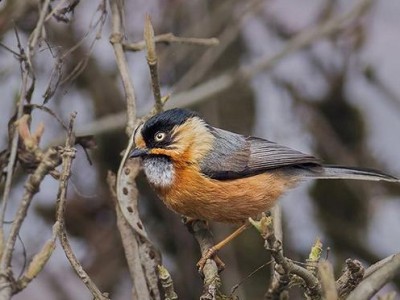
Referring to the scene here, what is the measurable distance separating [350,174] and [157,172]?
1.10 meters

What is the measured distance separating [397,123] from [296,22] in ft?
3.55

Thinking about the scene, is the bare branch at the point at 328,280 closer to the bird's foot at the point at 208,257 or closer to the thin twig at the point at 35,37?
the bird's foot at the point at 208,257

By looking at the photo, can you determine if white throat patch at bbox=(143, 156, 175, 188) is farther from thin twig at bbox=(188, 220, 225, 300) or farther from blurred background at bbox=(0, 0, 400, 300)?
blurred background at bbox=(0, 0, 400, 300)

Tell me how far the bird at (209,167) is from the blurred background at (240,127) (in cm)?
122

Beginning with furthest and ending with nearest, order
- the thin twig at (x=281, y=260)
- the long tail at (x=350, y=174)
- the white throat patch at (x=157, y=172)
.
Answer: the long tail at (x=350, y=174), the white throat patch at (x=157, y=172), the thin twig at (x=281, y=260)

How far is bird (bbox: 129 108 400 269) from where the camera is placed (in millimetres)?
4180

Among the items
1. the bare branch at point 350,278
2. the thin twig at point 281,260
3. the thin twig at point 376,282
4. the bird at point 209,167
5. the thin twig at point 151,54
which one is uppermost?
the thin twig at point 151,54

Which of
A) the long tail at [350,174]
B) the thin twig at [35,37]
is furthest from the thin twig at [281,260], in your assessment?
the long tail at [350,174]

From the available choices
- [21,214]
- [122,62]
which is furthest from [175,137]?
[21,214]

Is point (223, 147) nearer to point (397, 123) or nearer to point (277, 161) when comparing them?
point (277, 161)

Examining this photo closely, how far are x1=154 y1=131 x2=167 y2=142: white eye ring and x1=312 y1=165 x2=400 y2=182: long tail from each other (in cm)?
101

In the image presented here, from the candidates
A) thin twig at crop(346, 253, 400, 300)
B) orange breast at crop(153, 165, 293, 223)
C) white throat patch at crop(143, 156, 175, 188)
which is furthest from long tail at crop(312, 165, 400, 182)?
thin twig at crop(346, 253, 400, 300)

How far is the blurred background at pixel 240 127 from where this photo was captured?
595cm

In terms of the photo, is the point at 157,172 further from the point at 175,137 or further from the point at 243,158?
the point at 243,158
